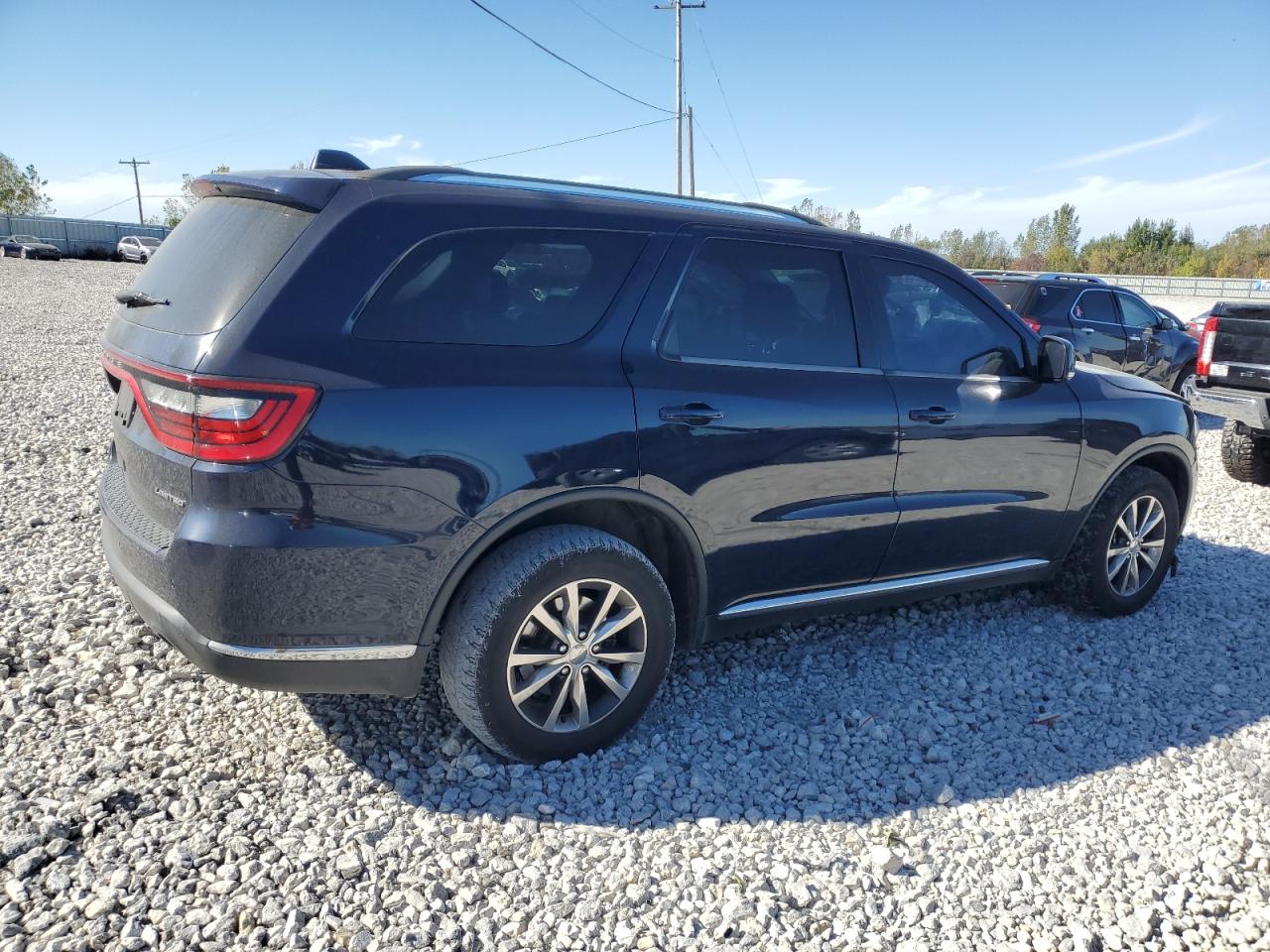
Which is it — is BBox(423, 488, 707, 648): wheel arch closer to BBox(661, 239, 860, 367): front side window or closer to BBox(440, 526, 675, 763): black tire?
BBox(440, 526, 675, 763): black tire

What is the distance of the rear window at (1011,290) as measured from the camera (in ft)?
31.6

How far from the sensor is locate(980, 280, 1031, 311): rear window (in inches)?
379

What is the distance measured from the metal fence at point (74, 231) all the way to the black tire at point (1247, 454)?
2320 inches

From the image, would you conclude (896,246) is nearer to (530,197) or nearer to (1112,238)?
(530,197)

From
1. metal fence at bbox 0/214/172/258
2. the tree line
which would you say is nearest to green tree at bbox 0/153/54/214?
metal fence at bbox 0/214/172/258

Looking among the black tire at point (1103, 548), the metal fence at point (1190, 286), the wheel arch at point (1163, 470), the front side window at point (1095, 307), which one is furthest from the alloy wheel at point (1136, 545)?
the metal fence at point (1190, 286)

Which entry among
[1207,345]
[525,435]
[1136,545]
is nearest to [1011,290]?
[1207,345]

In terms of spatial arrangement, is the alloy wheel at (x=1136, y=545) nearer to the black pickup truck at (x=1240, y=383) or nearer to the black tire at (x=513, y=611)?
the black tire at (x=513, y=611)

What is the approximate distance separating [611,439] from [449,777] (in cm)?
124

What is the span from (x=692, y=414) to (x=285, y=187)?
57.2 inches

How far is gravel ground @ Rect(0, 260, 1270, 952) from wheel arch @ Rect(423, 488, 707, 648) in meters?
0.50

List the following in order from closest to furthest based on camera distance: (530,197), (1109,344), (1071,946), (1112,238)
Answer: (1071,946)
(530,197)
(1109,344)
(1112,238)

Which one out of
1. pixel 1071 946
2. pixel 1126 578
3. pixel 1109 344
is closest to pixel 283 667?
pixel 1071 946

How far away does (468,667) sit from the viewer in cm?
282
